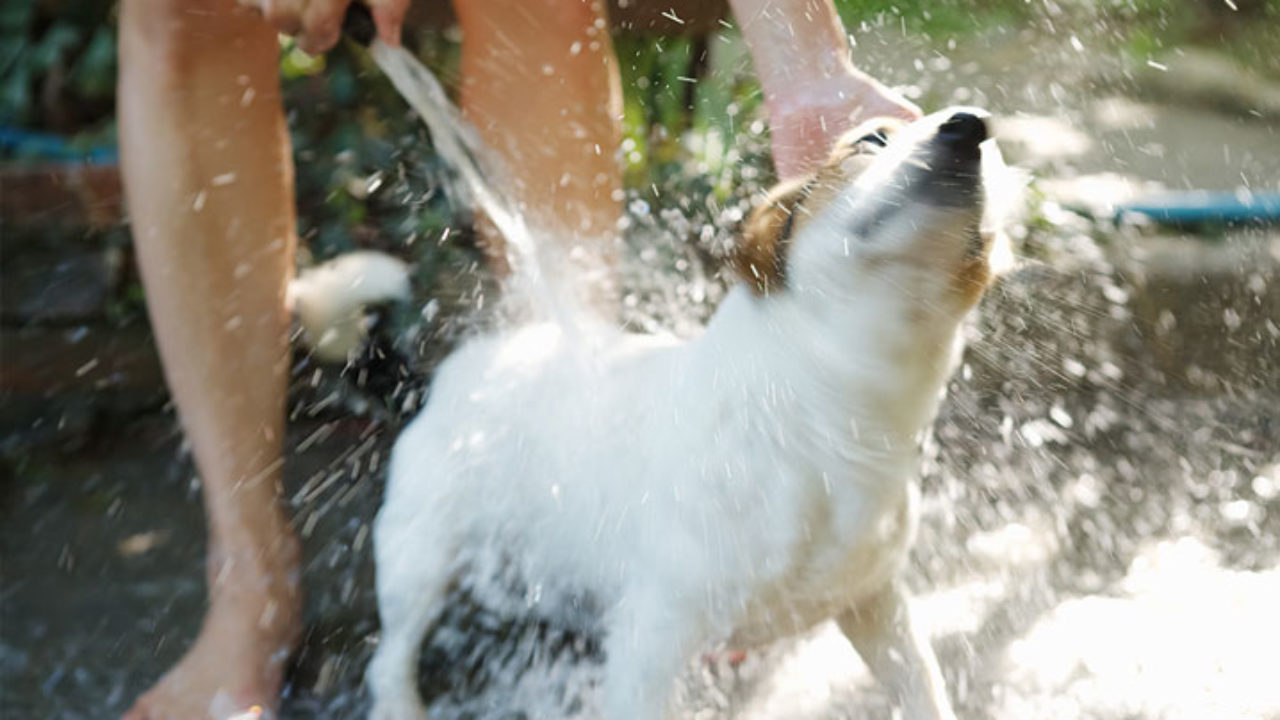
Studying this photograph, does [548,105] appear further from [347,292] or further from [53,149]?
[53,149]

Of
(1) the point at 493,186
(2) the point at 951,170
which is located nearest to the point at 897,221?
(2) the point at 951,170

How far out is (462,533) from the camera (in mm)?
1986

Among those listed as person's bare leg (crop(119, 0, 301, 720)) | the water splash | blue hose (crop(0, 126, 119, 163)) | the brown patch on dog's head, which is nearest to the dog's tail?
person's bare leg (crop(119, 0, 301, 720))

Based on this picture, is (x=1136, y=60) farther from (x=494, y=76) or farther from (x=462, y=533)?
(x=462, y=533)

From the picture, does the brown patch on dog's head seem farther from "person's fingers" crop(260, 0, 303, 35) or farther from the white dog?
"person's fingers" crop(260, 0, 303, 35)

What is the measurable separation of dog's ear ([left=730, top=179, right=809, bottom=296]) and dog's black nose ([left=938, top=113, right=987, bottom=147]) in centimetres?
18

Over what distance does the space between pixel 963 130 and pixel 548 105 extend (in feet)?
3.58

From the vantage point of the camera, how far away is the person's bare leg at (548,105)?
236 centimetres

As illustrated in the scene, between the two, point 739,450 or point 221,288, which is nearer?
point 739,450

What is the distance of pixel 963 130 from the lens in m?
1.44

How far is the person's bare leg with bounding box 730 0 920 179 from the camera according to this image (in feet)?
6.17

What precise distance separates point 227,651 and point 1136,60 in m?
3.97

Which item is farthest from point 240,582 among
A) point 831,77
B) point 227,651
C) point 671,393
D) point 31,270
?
point 31,270

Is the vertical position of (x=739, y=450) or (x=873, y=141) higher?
(x=873, y=141)
